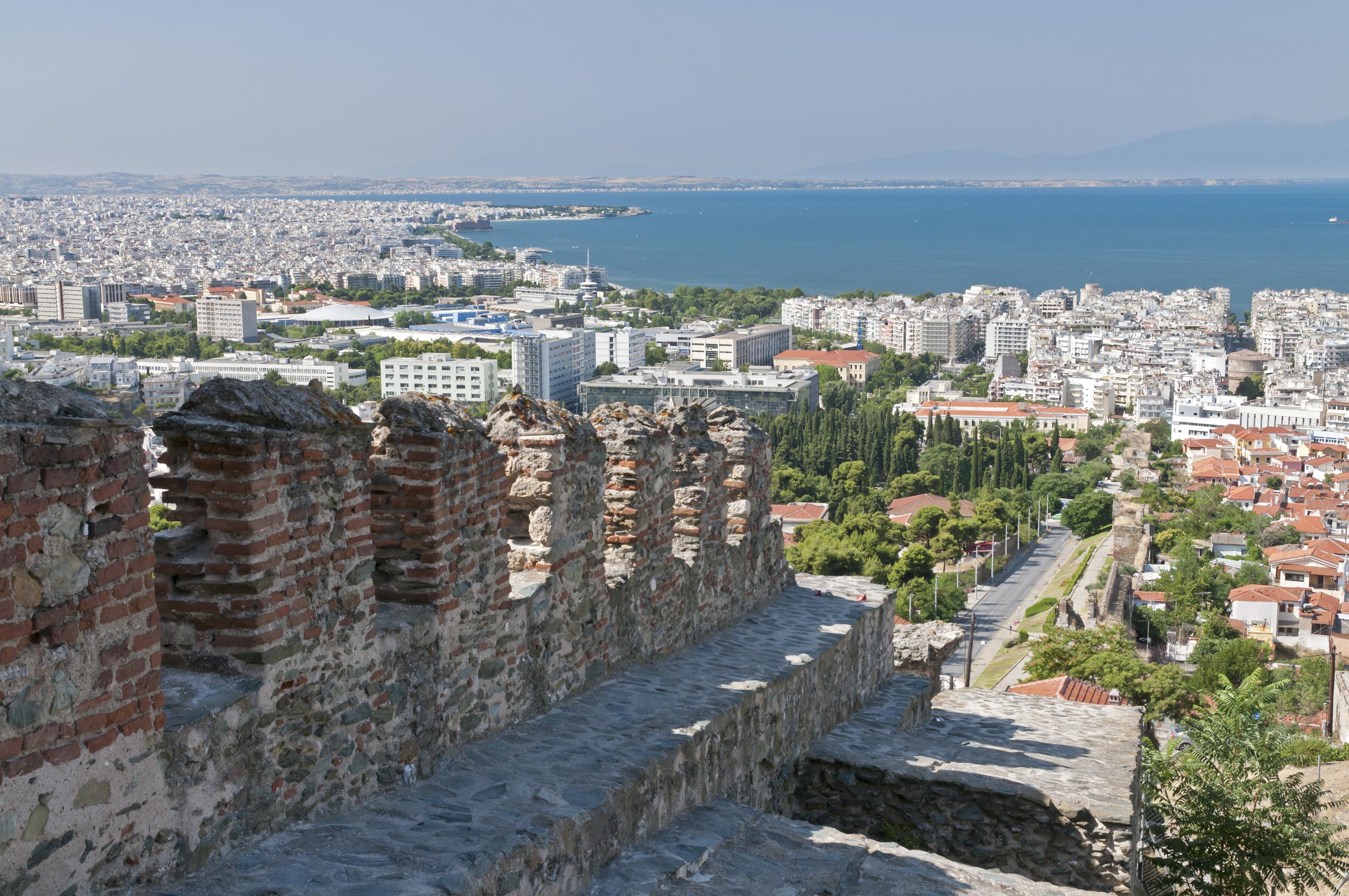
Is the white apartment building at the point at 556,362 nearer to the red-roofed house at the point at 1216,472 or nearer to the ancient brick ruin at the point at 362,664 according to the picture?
the red-roofed house at the point at 1216,472

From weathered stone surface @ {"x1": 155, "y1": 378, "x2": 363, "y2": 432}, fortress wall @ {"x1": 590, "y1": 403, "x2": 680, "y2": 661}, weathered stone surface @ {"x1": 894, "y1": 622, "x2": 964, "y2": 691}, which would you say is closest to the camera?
weathered stone surface @ {"x1": 155, "y1": 378, "x2": 363, "y2": 432}

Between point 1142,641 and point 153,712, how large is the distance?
43.0m

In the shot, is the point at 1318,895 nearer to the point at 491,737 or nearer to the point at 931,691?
the point at 931,691

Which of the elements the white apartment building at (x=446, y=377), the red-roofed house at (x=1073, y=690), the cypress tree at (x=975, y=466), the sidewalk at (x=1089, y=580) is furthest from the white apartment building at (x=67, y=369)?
the red-roofed house at (x=1073, y=690)

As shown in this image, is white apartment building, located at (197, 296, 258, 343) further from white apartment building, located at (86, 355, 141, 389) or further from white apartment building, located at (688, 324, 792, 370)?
white apartment building, located at (688, 324, 792, 370)

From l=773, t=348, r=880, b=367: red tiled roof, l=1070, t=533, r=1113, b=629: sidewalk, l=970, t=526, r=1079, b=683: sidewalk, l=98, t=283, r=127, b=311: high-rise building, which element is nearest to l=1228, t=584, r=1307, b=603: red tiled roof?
l=1070, t=533, r=1113, b=629: sidewalk

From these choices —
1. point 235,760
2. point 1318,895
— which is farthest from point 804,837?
point 1318,895

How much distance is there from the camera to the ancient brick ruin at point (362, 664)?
319 centimetres

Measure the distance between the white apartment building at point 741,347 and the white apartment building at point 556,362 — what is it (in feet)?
30.9

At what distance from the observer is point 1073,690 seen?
18531mm

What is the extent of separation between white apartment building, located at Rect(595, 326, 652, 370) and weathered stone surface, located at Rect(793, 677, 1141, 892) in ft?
328

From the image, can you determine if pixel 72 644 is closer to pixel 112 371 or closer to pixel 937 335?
pixel 112 371

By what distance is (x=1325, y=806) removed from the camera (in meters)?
8.41

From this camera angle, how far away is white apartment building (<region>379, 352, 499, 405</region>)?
255 ft
